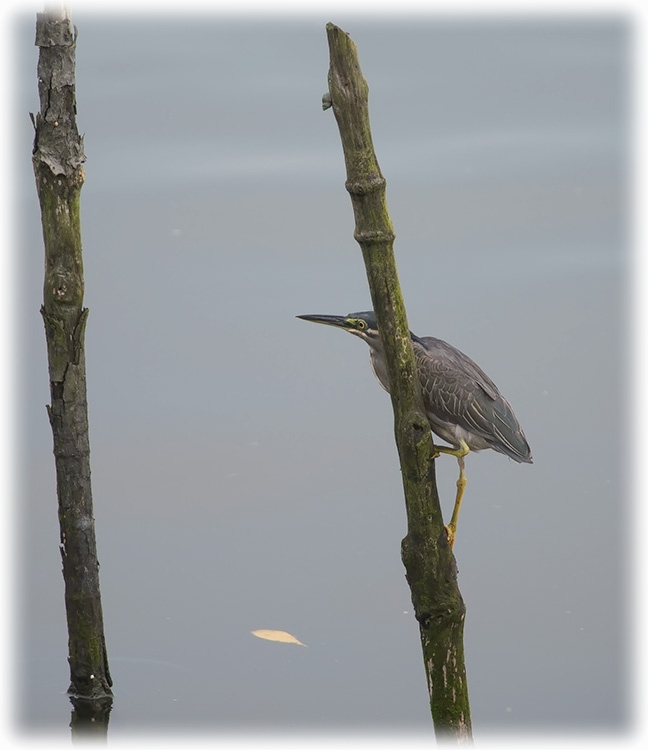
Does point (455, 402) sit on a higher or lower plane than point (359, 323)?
lower

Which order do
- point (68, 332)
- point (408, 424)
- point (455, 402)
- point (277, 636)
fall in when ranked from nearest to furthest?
point (408, 424) → point (68, 332) → point (455, 402) → point (277, 636)

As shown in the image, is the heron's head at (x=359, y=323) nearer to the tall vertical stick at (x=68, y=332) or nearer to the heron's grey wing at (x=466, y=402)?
the heron's grey wing at (x=466, y=402)

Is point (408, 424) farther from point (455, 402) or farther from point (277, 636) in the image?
point (277, 636)

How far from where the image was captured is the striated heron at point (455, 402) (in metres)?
4.23

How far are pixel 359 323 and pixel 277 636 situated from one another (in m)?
1.43

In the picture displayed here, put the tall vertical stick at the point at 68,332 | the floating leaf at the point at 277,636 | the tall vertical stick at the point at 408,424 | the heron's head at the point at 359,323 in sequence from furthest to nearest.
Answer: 1. the floating leaf at the point at 277,636
2. the heron's head at the point at 359,323
3. the tall vertical stick at the point at 68,332
4. the tall vertical stick at the point at 408,424

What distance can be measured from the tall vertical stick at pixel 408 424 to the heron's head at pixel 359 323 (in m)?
0.62

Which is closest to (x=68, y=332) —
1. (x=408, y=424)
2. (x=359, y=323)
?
(x=359, y=323)

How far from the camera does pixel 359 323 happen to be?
13.9 ft

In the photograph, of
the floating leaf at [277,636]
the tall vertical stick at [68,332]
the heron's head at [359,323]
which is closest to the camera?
the tall vertical stick at [68,332]

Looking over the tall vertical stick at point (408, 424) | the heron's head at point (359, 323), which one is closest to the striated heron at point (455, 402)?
the heron's head at point (359, 323)

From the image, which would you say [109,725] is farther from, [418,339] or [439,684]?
[418,339]

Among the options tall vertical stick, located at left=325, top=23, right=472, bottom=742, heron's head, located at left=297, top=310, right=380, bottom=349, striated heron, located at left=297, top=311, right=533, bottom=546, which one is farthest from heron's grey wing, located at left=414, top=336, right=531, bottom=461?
tall vertical stick, located at left=325, top=23, right=472, bottom=742

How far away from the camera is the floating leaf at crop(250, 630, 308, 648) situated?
15.7ft
